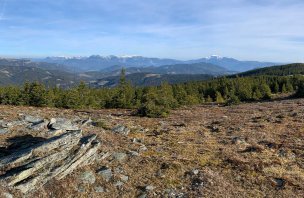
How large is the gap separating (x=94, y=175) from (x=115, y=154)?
3.07 meters

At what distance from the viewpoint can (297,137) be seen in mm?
26484

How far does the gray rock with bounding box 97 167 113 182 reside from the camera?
17.4 m

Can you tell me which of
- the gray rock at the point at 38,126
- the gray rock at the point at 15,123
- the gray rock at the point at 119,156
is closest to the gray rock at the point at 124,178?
the gray rock at the point at 119,156

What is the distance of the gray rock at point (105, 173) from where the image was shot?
17.4 metres

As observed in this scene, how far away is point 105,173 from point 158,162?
3502mm

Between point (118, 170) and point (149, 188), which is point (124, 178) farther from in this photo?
point (149, 188)

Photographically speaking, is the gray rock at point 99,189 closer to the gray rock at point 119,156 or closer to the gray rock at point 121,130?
the gray rock at point 119,156

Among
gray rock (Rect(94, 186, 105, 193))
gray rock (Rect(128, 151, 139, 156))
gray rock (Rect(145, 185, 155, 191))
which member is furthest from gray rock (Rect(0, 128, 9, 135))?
gray rock (Rect(145, 185, 155, 191))

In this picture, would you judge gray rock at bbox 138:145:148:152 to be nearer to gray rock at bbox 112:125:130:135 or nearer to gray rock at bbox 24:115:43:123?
gray rock at bbox 112:125:130:135

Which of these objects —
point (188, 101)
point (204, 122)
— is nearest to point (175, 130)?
point (204, 122)

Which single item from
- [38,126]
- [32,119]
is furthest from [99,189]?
[32,119]

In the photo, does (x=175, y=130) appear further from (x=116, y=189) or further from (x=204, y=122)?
(x=116, y=189)

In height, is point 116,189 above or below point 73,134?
below

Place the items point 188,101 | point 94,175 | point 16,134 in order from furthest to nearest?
point 188,101 → point 16,134 → point 94,175
